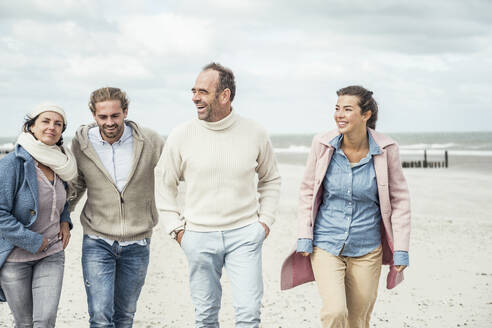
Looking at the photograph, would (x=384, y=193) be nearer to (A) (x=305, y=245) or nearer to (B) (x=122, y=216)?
(A) (x=305, y=245)

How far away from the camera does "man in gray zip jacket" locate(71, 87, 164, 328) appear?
12.9 feet

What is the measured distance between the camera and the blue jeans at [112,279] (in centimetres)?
394

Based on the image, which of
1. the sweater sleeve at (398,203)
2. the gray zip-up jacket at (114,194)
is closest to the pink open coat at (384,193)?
the sweater sleeve at (398,203)

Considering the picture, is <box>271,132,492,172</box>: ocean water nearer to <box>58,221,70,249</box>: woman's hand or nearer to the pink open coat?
the pink open coat

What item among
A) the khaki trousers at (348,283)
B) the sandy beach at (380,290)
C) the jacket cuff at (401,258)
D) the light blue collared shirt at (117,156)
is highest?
the light blue collared shirt at (117,156)

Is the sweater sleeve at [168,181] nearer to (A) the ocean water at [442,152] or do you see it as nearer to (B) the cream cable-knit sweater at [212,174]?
(B) the cream cable-knit sweater at [212,174]

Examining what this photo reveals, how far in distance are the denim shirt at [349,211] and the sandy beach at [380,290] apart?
85.5 inches

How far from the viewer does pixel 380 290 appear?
7.12 meters

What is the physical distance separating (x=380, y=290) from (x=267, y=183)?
3544 millimetres

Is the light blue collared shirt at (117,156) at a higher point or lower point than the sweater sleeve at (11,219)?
higher

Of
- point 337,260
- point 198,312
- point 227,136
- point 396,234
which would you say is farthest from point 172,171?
point 396,234

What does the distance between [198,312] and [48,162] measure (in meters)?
1.48

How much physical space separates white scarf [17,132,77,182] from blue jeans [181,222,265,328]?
3.06 ft

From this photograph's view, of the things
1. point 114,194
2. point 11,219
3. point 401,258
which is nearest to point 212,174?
point 114,194
